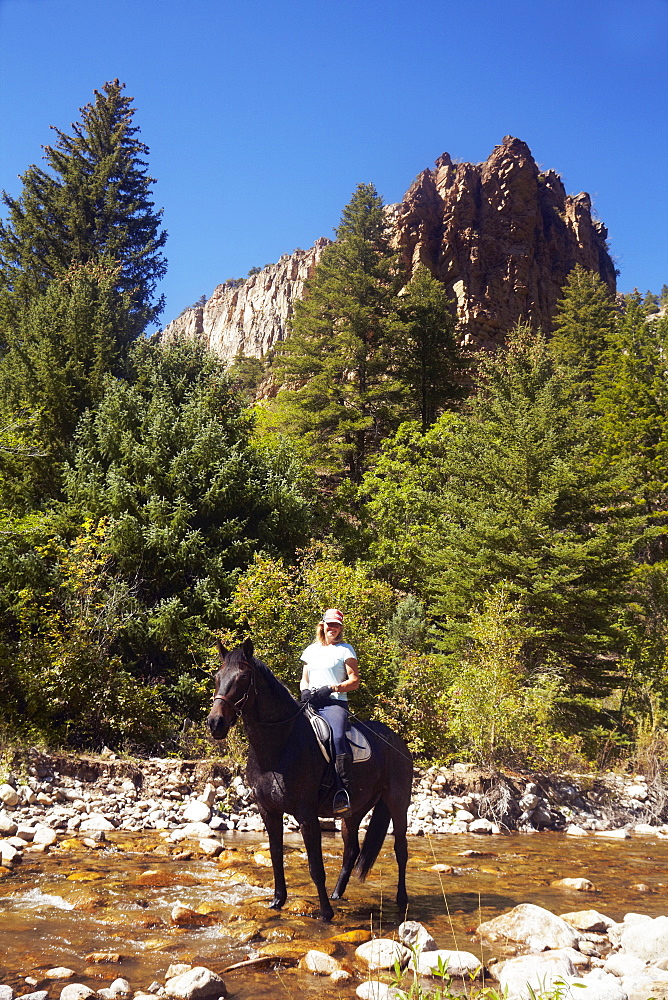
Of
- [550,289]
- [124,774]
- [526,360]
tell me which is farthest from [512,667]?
[550,289]

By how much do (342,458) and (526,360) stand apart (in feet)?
30.9

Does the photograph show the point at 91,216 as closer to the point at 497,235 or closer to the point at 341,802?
the point at 341,802

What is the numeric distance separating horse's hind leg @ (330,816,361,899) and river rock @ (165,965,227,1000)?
99.5 inches

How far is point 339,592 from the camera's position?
1505cm

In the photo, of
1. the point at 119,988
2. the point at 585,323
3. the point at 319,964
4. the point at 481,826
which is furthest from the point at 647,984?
the point at 585,323

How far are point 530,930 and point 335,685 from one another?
263 cm

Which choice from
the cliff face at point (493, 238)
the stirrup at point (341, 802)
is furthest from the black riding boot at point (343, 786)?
the cliff face at point (493, 238)

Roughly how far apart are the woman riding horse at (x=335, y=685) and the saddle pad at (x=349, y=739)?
2.6 inches

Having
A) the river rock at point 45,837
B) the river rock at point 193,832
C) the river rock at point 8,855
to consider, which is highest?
the river rock at point 8,855

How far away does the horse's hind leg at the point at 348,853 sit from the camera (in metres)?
6.88

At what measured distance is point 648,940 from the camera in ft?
17.6

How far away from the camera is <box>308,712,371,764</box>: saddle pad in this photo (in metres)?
6.48

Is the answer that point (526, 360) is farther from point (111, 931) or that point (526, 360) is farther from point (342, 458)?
point (111, 931)

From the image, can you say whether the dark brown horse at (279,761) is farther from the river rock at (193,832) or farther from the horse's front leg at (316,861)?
the river rock at (193,832)
